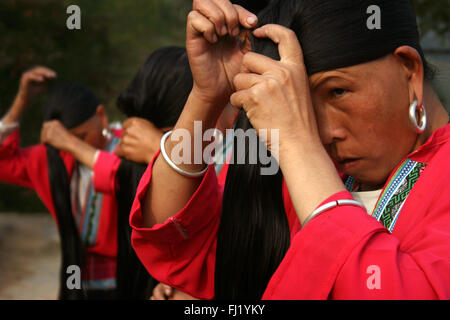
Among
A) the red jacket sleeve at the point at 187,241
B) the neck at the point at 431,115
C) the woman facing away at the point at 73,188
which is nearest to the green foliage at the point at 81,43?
the woman facing away at the point at 73,188

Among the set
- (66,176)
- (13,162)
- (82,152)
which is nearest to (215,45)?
(82,152)

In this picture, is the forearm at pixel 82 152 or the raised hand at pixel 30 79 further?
the raised hand at pixel 30 79

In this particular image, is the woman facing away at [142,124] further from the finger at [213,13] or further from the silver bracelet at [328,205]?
the silver bracelet at [328,205]

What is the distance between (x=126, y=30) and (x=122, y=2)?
0.62 m

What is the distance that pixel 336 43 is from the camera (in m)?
1.35

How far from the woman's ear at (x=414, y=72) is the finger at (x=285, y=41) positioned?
0.28 meters

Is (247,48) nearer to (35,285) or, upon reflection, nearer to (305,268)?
(305,268)

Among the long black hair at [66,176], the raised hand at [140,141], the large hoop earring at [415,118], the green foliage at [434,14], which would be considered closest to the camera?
the large hoop earring at [415,118]

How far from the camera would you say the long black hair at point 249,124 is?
1.35 meters

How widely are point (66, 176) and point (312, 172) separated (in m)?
3.21

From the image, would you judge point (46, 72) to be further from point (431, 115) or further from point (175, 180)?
point (431, 115)

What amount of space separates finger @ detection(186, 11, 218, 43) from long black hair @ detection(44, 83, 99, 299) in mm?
2504

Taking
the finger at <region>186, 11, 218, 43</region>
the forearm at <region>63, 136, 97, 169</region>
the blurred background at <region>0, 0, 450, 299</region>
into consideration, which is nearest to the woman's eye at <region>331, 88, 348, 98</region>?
the finger at <region>186, 11, 218, 43</region>

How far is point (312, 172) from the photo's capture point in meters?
1.19
